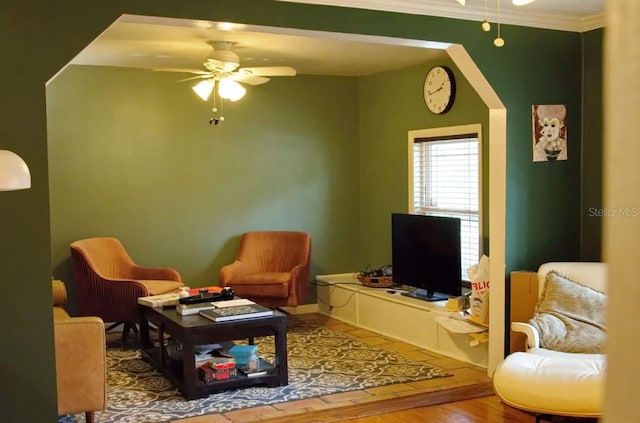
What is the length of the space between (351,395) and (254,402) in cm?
62

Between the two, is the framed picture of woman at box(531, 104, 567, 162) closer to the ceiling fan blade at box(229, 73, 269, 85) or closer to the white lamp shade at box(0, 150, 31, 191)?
the ceiling fan blade at box(229, 73, 269, 85)

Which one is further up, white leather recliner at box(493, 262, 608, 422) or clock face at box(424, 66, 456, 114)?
clock face at box(424, 66, 456, 114)

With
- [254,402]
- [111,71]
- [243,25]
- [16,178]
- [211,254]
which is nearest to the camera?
[16,178]

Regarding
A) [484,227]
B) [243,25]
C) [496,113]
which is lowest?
[484,227]

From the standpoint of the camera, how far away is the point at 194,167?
22.8 ft

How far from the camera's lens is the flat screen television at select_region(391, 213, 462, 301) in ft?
19.1

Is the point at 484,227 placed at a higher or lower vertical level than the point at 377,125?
lower

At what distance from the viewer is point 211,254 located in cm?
707


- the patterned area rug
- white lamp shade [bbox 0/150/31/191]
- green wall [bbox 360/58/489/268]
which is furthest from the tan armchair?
green wall [bbox 360/58/489/268]

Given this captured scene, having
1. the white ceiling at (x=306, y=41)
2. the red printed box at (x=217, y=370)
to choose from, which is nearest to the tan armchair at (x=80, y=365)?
the red printed box at (x=217, y=370)

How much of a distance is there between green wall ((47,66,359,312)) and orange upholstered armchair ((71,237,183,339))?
1.11ft

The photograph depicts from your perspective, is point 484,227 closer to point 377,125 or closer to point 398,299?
point 398,299

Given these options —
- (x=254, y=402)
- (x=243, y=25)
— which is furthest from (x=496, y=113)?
(x=254, y=402)

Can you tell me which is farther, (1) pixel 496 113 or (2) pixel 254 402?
(1) pixel 496 113
